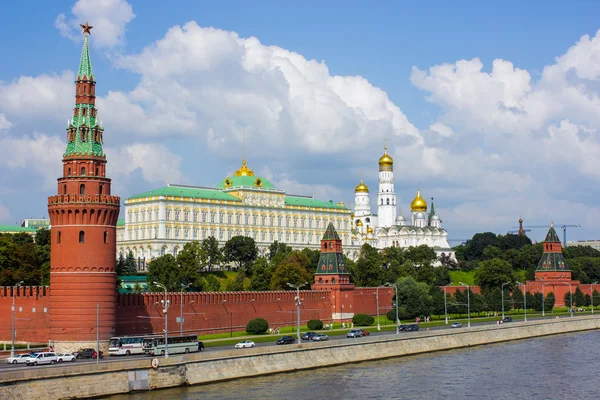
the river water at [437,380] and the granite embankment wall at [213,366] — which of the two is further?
the river water at [437,380]

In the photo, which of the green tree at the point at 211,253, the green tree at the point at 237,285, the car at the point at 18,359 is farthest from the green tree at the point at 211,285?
the car at the point at 18,359

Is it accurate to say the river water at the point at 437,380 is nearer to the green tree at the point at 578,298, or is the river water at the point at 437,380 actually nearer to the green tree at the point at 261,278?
the green tree at the point at 261,278

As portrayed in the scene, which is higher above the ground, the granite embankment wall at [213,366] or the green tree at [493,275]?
the green tree at [493,275]

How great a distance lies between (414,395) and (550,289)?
8940 centimetres

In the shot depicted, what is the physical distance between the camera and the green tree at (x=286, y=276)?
370ft

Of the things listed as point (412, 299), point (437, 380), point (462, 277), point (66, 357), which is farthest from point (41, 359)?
point (462, 277)

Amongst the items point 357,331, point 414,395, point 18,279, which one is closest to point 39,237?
point 18,279

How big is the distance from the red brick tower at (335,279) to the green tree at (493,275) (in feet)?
98.6

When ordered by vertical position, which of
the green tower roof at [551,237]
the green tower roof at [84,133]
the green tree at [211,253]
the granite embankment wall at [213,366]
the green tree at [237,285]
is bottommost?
the granite embankment wall at [213,366]

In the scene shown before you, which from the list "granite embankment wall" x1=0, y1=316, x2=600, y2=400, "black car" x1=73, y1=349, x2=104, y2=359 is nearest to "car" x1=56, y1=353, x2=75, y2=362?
"black car" x1=73, y1=349, x2=104, y2=359

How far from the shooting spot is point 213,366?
60438 millimetres

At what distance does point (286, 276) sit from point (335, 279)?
20.5 ft

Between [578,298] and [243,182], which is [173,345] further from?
[243,182]

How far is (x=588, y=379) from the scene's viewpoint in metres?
62.9
